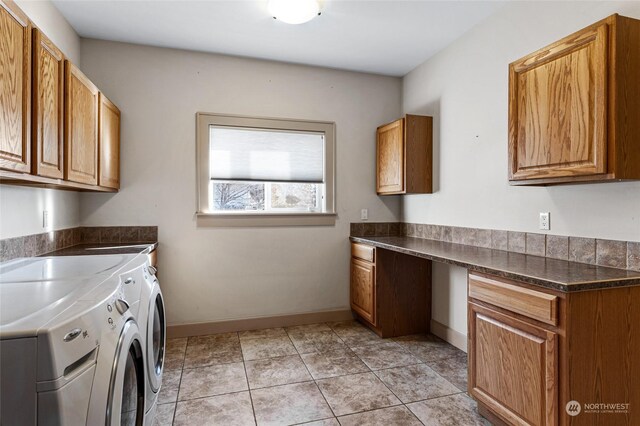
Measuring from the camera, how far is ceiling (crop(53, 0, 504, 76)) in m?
2.58

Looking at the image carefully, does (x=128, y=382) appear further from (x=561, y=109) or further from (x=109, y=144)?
(x=561, y=109)

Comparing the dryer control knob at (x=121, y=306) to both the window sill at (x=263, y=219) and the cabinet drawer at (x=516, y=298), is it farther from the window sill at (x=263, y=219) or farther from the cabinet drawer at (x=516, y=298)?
the window sill at (x=263, y=219)

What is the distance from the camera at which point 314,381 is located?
2.47 m

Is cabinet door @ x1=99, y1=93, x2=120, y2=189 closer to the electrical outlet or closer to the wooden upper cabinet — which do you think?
the wooden upper cabinet

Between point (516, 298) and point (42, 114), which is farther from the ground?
point (42, 114)

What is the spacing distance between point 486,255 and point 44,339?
2337mm

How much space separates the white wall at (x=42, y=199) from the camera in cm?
202

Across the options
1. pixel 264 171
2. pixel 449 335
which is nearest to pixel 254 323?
pixel 264 171

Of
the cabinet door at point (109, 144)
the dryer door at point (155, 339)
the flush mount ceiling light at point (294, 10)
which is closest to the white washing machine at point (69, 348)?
the dryer door at point (155, 339)

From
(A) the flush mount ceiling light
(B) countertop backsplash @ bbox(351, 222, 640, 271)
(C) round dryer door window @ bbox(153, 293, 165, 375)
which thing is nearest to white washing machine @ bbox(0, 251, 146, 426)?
(C) round dryer door window @ bbox(153, 293, 165, 375)

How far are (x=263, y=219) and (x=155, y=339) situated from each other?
5.55ft

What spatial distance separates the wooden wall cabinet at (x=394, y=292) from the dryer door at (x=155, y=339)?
1.87 metres

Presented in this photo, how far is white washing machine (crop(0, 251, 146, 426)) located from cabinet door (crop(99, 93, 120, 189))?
1.32 meters

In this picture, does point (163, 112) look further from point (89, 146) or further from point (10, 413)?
point (10, 413)
